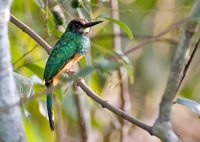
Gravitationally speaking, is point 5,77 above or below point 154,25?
above

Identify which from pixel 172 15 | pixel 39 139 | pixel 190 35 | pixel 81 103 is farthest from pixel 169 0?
pixel 190 35

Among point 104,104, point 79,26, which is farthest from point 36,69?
point 104,104

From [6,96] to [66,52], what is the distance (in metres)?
0.85

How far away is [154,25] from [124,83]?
2.35 feet

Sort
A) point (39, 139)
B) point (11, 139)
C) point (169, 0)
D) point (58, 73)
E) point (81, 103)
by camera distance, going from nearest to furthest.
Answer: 1. point (11, 139)
2. point (58, 73)
3. point (39, 139)
4. point (81, 103)
5. point (169, 0)

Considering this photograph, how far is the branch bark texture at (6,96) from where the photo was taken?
0.97 metres

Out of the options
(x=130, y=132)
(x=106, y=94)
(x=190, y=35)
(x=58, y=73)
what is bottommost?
(x=130, y=132)

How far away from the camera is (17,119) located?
980mm

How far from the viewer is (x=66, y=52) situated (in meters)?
1.83

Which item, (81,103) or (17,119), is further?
(81,103)

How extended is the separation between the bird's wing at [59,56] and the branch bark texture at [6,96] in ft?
2.22

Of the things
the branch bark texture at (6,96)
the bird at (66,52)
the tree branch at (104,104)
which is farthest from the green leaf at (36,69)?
the branch bark texture at (6,96)

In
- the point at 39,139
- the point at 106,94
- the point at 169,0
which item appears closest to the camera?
the point at 39,139

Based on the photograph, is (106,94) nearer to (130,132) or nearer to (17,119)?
(130,132)
